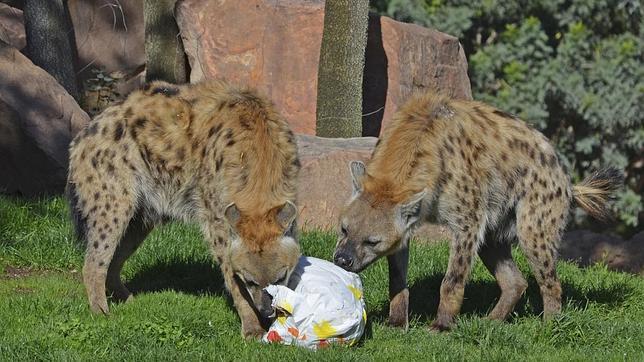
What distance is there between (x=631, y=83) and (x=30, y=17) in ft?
26.0

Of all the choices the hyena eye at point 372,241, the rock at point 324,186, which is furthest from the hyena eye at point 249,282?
the rock at point 324,186

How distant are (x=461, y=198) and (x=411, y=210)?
1.27ft

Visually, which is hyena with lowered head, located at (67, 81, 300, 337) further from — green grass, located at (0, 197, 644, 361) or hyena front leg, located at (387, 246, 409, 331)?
hyena front leg, located at (387, 246, 409, 331)

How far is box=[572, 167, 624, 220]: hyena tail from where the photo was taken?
6918 millimetres

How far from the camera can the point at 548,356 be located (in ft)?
18.7

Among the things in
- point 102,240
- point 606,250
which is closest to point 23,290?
point 102,240

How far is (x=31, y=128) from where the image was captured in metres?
8.77

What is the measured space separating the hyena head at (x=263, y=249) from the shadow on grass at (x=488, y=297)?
43.4 inches

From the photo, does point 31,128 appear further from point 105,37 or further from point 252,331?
point 252,331

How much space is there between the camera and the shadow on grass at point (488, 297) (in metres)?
6.87

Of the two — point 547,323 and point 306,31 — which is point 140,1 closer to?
point 306,31

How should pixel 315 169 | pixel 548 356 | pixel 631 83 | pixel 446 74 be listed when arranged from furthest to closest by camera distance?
1. pixel 631 83
2. pixel 446 74
3. pixel 315 169
4. pixel 548 356

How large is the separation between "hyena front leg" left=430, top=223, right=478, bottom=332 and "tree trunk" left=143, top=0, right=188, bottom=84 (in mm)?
5069

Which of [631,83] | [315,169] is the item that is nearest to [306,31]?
[315,169]
